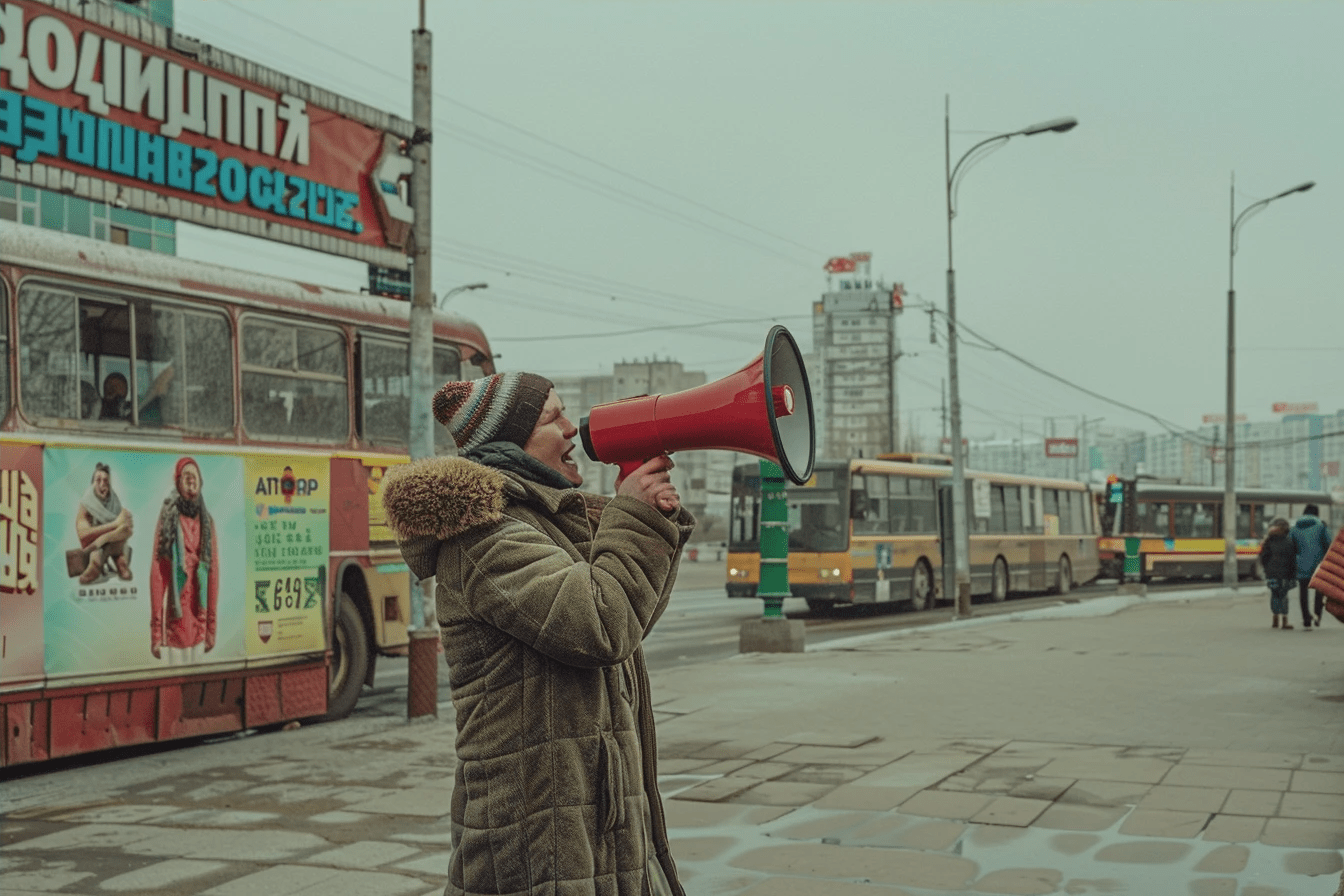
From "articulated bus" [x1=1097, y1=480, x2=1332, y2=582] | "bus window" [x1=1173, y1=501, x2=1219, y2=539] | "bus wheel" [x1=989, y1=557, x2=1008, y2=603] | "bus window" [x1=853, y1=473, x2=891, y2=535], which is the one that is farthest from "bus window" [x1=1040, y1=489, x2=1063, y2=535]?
"bus window" [x1=853, y1=473, x2=891, y2=535]

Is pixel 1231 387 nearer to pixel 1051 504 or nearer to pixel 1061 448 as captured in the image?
pixel 1051 504

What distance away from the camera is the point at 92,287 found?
966 centimetres

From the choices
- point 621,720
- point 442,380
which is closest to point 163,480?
point 442,380

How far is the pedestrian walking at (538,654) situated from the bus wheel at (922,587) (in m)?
24.9

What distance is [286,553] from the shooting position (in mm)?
10992

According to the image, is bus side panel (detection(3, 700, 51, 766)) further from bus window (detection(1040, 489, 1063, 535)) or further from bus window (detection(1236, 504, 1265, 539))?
bus window (detection(1236, 504, 1265, 539))

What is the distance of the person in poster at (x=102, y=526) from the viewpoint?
9.29 meters

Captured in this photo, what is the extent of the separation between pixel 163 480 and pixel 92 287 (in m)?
1.39

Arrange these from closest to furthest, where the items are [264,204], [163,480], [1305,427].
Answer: [163,480], [264,204], [1305,427]

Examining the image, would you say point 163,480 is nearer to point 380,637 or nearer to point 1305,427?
point 380,637

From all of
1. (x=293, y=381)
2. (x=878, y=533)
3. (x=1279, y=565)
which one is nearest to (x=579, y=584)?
(x=293, y=381)

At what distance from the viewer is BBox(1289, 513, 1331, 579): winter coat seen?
19000 mm

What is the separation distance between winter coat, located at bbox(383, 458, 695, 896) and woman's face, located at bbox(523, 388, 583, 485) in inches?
3.7

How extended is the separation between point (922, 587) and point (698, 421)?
25517 mm
